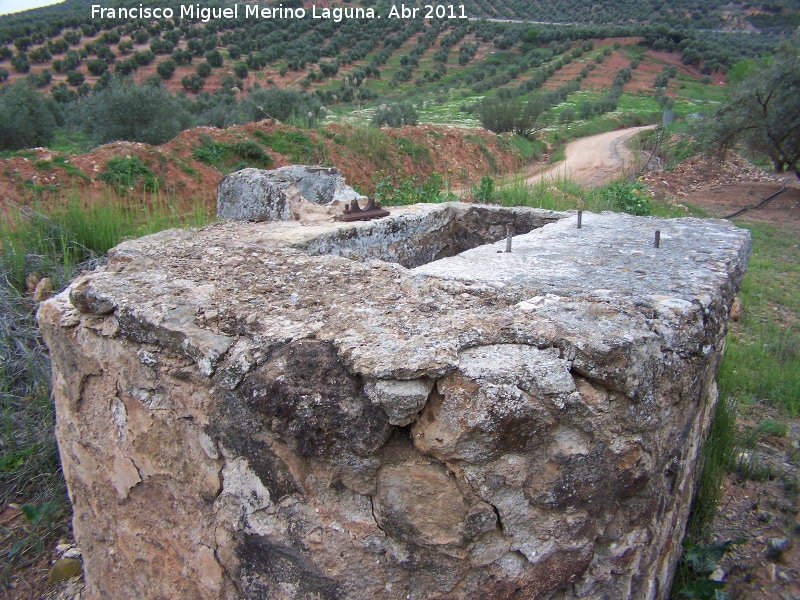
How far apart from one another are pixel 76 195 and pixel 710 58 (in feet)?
114

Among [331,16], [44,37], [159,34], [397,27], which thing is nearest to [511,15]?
[397,27]

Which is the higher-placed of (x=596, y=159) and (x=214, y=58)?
(x=214, y=58)

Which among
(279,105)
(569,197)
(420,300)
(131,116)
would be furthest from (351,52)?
(420,300)

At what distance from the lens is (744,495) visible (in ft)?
10.4

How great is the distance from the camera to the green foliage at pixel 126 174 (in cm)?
910

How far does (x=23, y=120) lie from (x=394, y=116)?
9073 millimetres

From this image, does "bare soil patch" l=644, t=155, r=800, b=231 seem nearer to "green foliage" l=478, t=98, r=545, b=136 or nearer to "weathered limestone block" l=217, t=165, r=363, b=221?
"green foliage" l=478, t=98, r=545, b=136

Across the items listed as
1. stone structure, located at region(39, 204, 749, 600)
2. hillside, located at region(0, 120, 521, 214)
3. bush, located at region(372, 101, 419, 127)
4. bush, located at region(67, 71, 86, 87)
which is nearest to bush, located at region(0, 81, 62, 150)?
hillside, located at region(0, 120, 521, 214)

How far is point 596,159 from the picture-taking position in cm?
1550

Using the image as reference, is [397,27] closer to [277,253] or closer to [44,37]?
[44,37]

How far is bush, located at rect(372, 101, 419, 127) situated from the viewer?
17.0m

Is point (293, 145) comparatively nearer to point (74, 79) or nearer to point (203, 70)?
point (203, 70)

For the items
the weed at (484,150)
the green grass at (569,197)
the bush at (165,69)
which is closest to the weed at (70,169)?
the green grass at (569,197)

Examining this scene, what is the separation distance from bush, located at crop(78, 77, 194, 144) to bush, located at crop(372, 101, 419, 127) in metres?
5.61
